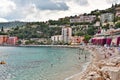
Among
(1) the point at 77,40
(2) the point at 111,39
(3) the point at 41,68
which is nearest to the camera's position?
(3) the point at 41,68

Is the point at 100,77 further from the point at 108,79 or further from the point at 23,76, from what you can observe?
the point at 23,76

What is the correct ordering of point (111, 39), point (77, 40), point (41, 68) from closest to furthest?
point (41, 68)
point (111, 39)
point (77, 40)

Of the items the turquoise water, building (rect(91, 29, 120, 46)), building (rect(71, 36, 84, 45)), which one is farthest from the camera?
building (rect(71, 36, 84, 45))

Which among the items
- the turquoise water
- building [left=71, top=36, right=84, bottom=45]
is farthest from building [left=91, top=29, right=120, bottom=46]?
building [left=71, top=36, right=84, bottom=45]

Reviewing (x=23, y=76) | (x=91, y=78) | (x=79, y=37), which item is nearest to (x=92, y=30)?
(x=79, y=37)

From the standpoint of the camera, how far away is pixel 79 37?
18862 cm

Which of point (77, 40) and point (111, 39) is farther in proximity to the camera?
point (77, 40)

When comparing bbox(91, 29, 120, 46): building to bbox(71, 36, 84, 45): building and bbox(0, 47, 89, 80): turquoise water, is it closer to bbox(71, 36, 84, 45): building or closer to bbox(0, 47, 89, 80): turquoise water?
bbox(0, 47, 89, 80): turquoise water

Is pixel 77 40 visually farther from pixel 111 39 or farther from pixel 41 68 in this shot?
pixel 41 68

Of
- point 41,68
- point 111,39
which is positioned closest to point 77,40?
point 111,39

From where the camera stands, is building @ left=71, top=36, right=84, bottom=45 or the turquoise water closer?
the turquoise water

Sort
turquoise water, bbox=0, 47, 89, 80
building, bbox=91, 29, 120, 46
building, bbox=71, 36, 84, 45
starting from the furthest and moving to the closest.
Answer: building, bbox=71, 36, 84, 45 < building, bbox=91, 29, 120, 46 < turquoise water, bbox=0, 47, 89, 80

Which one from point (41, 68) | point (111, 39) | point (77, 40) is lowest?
point (41, 68)

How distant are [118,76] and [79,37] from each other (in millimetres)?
168038
